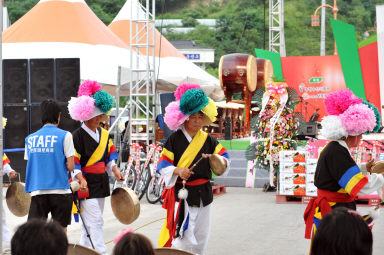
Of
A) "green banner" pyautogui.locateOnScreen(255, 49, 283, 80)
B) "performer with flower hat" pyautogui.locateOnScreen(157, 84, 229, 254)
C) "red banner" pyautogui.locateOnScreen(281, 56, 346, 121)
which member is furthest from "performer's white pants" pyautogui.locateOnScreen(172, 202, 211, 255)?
"red banner" pyautogui.locateOnScreen(281, 56, 346, 121)

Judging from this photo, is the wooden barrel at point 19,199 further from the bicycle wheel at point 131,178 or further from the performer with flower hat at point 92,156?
the bicycle wheel at point 131,178

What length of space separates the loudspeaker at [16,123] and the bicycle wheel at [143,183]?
311 cm

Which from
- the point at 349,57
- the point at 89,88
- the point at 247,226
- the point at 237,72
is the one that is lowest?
the point at 247,226

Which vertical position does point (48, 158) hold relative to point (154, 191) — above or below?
above

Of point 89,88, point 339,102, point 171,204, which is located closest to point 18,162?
point 89,88

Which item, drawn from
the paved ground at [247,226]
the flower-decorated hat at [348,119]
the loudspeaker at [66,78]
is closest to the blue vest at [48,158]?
the paved ground at [247,226]

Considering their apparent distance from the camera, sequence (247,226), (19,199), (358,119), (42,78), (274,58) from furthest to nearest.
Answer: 1. (274,58)
2. (42,78)
3. (247,226)
4. (19,199)
5. (358,119)

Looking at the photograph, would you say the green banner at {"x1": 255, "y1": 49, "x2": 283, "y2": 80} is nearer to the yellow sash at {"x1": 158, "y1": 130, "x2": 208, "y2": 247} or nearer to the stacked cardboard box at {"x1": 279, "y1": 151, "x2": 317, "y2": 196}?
the stacked cardboard box at {"x1": 279, "y1": 151, "x2": 317, "y2": 196}

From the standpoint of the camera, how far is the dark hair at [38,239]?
7.61ft

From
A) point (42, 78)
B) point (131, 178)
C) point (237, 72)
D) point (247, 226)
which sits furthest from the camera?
point (237, 72)

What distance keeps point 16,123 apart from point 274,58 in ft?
54.6

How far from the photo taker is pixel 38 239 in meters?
2.32

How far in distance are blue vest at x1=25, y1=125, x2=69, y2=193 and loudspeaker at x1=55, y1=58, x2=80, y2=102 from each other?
22.7 feet

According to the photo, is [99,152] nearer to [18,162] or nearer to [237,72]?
[18,162]
